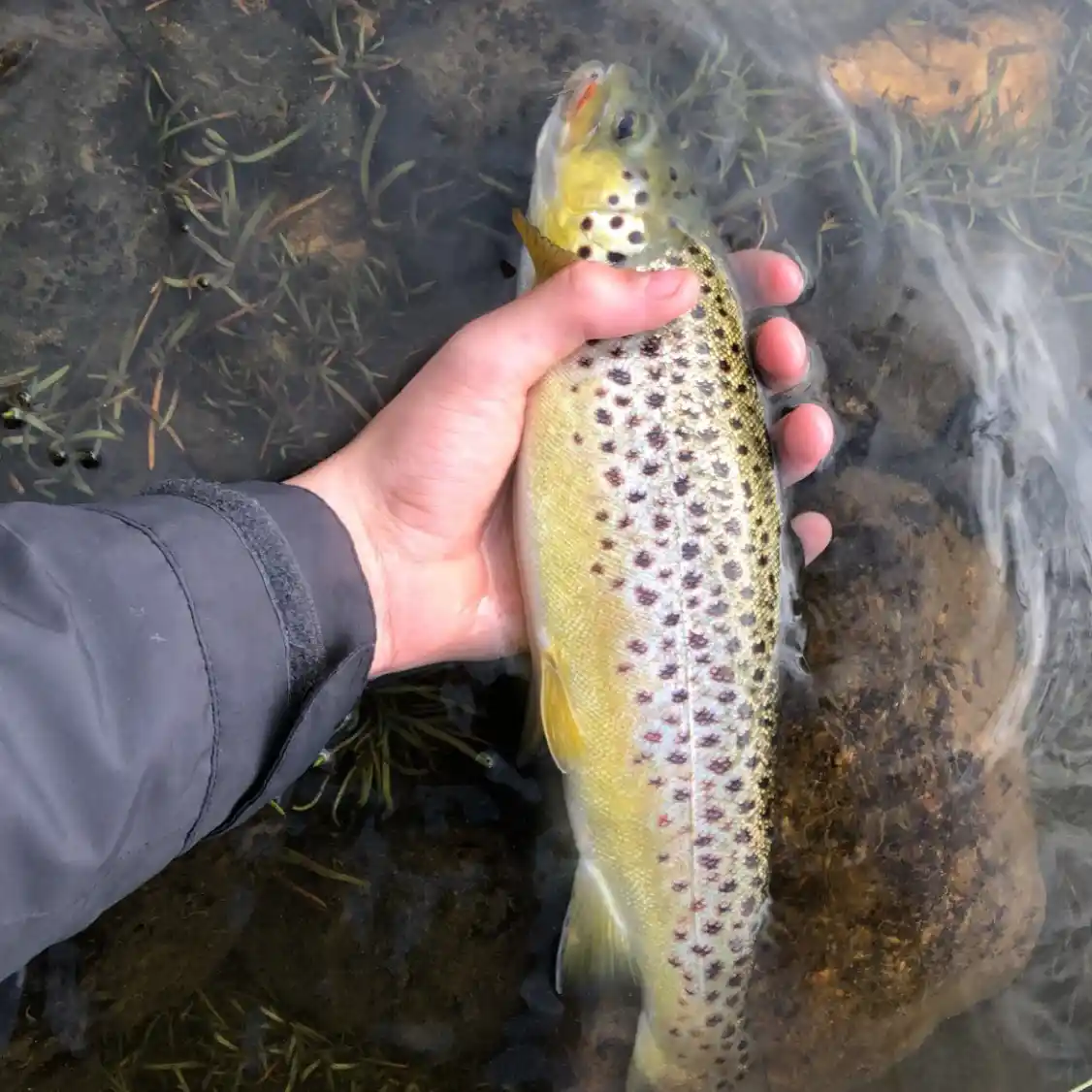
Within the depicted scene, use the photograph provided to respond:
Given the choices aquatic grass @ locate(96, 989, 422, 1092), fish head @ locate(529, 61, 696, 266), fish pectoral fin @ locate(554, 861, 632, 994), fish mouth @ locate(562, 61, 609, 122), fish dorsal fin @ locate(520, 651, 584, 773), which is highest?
fish mouth @ locate(562, 61, 609, 122)

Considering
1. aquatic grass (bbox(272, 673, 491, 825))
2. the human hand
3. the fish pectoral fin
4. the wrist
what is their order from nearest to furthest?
1. the human hand
2. the fish pectoral fin
3. the wrist
4. aquatic grass (bbox(272, 673, 491, 825))

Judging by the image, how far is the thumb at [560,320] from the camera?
2072 millimetres

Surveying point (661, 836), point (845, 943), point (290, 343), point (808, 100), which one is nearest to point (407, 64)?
point (290, 343)

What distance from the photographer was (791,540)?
262 centimetres

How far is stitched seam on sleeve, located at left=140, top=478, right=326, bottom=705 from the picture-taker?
2.00 meters

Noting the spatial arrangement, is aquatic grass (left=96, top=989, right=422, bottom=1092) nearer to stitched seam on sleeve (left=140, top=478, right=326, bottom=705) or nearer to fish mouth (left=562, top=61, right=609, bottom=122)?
stitched seam on sleeve (left=140, top=478, right=326, bottom=705)

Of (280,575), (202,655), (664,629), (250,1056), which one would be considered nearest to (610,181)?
(664,629)

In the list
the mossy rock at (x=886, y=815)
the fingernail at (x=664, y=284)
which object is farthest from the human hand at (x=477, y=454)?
the mossy rock at (x=886, y=815)

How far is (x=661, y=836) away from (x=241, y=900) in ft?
3.87

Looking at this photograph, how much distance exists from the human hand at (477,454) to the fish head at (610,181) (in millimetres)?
165

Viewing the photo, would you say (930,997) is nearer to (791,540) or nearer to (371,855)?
(791,540)

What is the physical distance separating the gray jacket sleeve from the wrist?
0.85 feet

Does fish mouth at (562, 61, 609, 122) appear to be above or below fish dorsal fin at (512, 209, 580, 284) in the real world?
above

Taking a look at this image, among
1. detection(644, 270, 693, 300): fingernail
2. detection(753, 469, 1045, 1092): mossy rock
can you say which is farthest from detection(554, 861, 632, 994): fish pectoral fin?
detection(644, 270, 693, 300): fingernail
